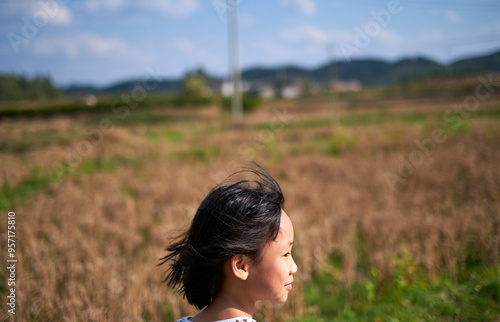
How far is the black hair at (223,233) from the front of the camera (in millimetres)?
1312

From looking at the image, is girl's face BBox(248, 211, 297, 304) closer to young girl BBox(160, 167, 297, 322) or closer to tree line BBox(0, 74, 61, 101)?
young girl BBox(160, 167, 297, 322)

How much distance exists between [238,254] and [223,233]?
0.31 ft

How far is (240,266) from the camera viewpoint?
133cm

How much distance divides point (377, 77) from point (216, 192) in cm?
2752

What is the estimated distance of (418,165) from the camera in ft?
24.3

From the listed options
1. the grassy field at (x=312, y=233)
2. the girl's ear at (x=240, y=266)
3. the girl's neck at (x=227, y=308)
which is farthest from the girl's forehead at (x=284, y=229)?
the grassy field at (x=312, y=233)

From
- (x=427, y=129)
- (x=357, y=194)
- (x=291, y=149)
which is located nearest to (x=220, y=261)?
(x=357, y=194)

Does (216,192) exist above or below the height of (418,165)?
above

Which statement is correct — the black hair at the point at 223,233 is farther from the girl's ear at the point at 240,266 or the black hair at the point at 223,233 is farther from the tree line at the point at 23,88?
the tree line at the point at 23,88

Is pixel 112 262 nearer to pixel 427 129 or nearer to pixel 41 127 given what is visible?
pixel 427 129

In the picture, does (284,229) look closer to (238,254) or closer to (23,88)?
(238,254)

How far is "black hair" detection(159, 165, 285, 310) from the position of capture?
1312 millimetres

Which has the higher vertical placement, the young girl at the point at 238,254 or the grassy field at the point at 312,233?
the young girl at the point at 238,254

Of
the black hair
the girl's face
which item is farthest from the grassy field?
the girl's face
